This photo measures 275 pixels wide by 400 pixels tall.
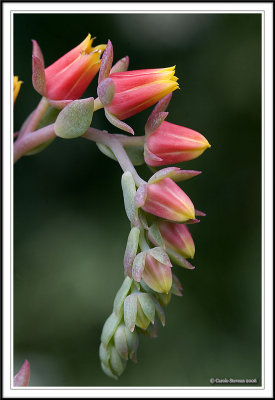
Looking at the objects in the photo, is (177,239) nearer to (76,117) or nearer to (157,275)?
(157,275)

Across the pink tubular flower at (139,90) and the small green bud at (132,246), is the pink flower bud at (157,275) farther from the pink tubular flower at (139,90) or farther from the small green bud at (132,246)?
the pink tubular flower at (139,90)

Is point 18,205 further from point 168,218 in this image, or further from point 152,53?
point 168,218

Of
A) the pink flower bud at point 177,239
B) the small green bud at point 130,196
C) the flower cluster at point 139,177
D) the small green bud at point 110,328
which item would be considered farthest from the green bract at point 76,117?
the small green bud at point 110,328

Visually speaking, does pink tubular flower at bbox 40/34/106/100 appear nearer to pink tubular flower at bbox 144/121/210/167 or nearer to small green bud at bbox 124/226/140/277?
pink tubular flower at bbox 144/121/210/167

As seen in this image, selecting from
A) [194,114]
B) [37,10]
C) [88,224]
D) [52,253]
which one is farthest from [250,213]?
[37,10]

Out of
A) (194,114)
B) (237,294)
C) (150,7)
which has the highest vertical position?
(150,7)

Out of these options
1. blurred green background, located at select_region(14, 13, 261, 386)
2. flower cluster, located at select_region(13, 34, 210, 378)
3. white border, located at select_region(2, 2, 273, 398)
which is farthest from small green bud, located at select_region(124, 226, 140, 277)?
blurred green background, located at select_region(14, 13, 261, 386)
